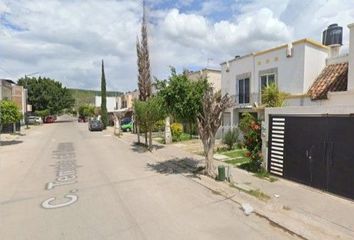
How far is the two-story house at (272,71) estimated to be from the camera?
18.2m

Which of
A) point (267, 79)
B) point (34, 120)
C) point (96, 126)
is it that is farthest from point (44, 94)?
point (267, 79)

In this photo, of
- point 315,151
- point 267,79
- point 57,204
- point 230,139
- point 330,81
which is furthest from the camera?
point 267,79

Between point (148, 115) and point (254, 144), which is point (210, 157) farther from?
point (148, 115)

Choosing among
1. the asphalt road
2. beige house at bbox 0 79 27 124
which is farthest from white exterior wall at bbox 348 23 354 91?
beige house at bbox 0 79 27 124

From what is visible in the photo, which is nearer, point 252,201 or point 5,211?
point 5,211

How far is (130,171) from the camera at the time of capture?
13148mm

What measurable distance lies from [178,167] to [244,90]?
37.9 feet

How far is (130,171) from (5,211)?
582cm

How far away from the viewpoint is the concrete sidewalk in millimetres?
6559

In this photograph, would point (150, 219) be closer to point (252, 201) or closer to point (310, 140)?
point (252, 201)

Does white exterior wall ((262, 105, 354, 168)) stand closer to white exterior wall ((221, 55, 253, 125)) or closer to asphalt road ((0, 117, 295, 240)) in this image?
asphalt road ((0, 117, 295, 240))

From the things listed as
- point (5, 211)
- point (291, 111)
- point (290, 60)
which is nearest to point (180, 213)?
point (5, 211)

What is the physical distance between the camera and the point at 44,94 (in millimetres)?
63562

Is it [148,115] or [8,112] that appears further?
[8,112]
